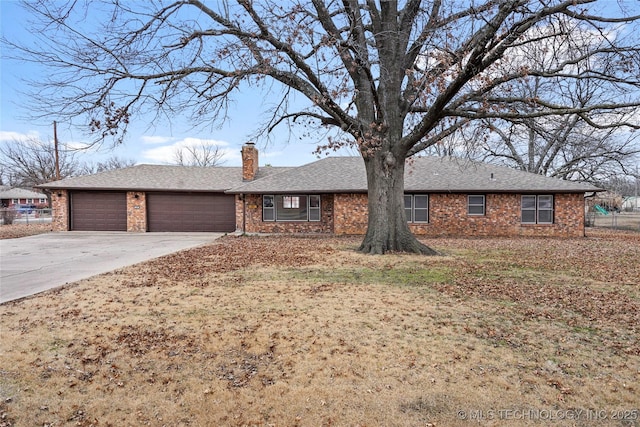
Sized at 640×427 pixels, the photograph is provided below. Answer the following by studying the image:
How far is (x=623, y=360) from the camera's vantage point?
3.66m

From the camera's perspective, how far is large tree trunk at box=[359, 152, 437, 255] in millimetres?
11039

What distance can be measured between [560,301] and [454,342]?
2795 mm

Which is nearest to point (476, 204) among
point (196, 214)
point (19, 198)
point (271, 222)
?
point (271, 222)

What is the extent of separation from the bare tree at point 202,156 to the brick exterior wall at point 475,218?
32936 millimetres

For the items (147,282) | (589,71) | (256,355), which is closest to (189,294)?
(147,282)

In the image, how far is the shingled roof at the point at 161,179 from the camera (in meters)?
19.8

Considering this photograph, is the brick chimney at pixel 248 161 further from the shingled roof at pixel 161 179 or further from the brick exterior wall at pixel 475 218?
the brick exterior wall at pixel 475 218

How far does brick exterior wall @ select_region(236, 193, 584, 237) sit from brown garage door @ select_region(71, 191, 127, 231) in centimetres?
1181

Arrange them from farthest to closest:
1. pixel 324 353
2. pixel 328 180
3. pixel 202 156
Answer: pixel 202 156, pixel 328 180, pixel 324 353

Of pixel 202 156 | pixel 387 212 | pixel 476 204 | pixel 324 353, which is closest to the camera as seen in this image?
pixel 324 353

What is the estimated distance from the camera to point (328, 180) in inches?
744

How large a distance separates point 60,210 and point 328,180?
14.4m

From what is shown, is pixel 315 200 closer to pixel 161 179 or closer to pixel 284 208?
pixel 284 208

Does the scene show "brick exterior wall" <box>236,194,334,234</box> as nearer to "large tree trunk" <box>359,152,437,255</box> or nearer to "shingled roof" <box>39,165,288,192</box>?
"shingled roof" <box>39,165,288,192</box>
